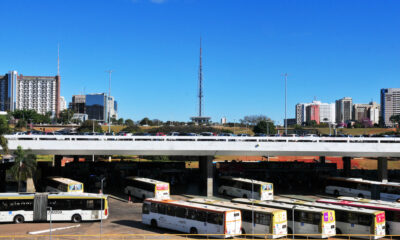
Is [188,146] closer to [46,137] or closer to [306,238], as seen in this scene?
[46,137]

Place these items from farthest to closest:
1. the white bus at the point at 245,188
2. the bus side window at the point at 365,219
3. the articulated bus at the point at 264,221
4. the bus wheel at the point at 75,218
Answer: the white bus at the point at 245,188 < the bus wheel at the point at 75,218 < the bus side window at the point at 365,219 < the articulated bus at the point at 264,221

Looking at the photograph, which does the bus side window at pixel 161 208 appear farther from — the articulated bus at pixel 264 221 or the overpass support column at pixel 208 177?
the overpass support column at pixel 208 177

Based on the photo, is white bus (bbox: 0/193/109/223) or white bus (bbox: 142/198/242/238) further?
white bus (bbox: 0/193/109/223)

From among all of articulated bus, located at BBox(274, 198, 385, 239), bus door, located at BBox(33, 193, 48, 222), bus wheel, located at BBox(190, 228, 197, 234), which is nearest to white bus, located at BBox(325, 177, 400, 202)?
articulated bus, located at BBox(274, 198, 385, 239)

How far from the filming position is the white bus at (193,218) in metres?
26.6

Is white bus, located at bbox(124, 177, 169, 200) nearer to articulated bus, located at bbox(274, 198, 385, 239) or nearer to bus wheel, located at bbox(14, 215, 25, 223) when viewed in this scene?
bus wheel, located at bbox(14, 215, 25, 223)

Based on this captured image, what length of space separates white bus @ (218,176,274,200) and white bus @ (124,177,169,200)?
8698mm

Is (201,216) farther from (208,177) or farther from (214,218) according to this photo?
(208,177)

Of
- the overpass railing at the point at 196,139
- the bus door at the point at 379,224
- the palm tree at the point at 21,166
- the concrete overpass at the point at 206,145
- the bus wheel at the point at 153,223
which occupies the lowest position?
the bus wheel at the point at 153,223

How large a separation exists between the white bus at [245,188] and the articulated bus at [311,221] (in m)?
11.2

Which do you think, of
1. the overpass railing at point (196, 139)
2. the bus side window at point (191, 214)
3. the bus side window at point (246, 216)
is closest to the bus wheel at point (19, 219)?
the overpass railing at point (196, 139)

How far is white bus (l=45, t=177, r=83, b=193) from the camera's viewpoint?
38.6 metres

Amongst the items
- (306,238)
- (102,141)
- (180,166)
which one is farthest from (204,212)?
(180,166)

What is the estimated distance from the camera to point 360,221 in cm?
2823
